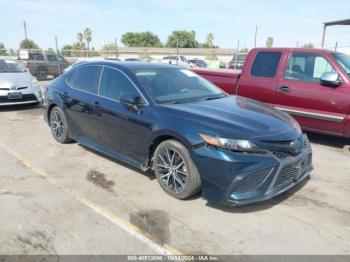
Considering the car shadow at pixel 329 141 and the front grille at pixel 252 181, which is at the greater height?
the front grille at pixel 252 181

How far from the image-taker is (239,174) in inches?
139

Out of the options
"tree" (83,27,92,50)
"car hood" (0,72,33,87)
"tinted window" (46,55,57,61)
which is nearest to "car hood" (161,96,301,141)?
"car hood" (0,72,33,87)

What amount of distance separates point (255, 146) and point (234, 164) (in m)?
0.32

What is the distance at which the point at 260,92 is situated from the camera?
698cm

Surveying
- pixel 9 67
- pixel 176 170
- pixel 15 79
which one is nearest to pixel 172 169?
pixel 176 170

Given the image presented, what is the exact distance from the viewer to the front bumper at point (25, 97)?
370 inches

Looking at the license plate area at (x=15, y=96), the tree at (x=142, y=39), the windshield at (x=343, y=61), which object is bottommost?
the license plate area at (x=15, y=96)

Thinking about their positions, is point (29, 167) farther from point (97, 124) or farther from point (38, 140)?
point (38, 140)

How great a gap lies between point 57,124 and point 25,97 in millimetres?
4004

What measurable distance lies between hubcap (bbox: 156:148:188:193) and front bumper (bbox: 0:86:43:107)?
6875 mm

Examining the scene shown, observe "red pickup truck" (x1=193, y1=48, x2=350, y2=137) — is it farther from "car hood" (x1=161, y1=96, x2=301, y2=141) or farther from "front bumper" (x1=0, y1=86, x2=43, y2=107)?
"front bumper" (x1=0, y1=86, x2=43, y2=107)

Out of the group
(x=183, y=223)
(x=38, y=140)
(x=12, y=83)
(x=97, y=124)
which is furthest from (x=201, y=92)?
(x=12, y=83)

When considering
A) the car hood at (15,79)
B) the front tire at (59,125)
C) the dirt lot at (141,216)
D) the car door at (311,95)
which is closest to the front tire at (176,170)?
the dirt lot at (141,216)

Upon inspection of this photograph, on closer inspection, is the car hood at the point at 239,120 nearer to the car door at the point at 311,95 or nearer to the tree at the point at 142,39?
the car door at the point at 311,95
